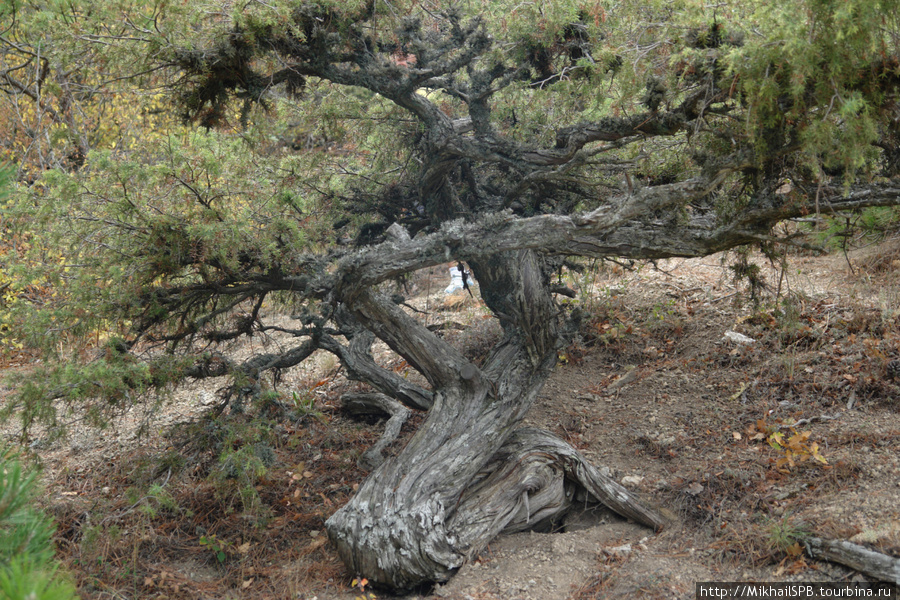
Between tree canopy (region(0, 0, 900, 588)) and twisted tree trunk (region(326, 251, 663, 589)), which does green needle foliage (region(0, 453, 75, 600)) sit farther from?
twisted tree trunk (region(326, 251, 663, 589))

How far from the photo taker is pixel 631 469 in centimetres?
546

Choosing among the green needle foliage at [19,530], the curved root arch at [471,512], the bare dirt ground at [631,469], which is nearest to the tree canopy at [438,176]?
the curved root arch at [471,512]

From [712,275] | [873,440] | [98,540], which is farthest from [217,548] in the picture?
[712,275]

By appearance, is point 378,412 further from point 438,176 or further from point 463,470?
point 438,176

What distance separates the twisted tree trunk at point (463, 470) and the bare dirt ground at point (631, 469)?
0.21m

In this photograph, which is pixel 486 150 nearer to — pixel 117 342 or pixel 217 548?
pixel 117 342

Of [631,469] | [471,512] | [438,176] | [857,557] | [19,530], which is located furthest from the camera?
[438,176]

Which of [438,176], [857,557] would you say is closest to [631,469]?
[857,557]

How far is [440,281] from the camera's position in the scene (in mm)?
12953

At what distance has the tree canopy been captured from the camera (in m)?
3.65

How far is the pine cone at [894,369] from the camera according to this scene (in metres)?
5.47

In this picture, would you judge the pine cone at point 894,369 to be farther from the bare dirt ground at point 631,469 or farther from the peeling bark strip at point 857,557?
the peeling bark strip at point 857,557

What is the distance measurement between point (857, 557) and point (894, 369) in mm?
2606

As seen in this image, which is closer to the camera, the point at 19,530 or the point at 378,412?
the point at 19,530
